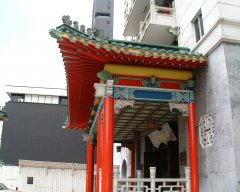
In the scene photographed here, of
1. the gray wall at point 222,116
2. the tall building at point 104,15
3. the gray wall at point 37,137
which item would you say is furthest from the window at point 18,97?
the tall building at point 104,15

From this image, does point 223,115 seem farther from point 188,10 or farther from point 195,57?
point 188,10

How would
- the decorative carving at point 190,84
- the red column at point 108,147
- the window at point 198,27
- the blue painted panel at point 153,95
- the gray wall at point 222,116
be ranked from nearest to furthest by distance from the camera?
1. the gray wall at point 222,116
2. the red column at point 108,147
3. the blue painted panel at point 153,95
4. the decorative carving at point 190,84
5. the window at point 198,27

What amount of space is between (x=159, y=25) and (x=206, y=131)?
18.2 ft

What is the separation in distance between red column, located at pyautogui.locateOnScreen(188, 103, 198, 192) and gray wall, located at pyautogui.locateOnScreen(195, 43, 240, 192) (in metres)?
0.14

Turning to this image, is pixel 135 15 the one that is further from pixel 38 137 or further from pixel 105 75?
pixel 38 137

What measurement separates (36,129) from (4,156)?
3.41 m

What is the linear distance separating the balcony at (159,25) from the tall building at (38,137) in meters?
16.2

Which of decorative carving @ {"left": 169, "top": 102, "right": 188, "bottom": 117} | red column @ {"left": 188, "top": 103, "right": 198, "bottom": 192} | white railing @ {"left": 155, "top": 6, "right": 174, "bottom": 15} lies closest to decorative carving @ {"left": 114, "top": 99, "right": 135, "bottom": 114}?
decorative carving @ {"left": 169, "top": 102, "right": 188, "bottom": 117}

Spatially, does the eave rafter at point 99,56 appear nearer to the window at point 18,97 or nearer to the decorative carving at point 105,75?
the decorative carving at point 105,75

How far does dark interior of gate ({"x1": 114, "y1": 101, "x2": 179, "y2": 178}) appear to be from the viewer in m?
11.0

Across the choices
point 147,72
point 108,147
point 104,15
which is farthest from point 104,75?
point 104,15

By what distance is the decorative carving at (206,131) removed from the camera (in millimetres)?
7597

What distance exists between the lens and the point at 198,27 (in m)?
9.41

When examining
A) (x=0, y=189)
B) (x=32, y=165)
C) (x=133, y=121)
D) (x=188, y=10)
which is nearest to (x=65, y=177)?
(x=32, y=165)
